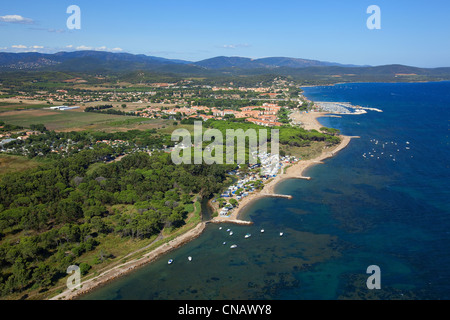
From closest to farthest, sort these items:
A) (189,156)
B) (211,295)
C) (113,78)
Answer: (211,295), (189,156), (113,78)

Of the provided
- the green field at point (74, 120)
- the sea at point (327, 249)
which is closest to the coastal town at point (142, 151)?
the green field at point (74, 120)

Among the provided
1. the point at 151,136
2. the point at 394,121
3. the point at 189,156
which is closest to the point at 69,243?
the point at 189,156

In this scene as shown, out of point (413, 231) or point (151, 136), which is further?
point (151, 136)

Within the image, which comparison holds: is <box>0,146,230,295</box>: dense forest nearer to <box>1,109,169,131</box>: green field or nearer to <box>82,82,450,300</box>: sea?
<box>82,82,450,300</box>: sea

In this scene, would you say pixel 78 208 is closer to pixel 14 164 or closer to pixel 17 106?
pixel 14 164

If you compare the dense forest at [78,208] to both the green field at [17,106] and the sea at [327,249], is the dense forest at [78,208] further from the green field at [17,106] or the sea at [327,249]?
the green field at [17,106]
